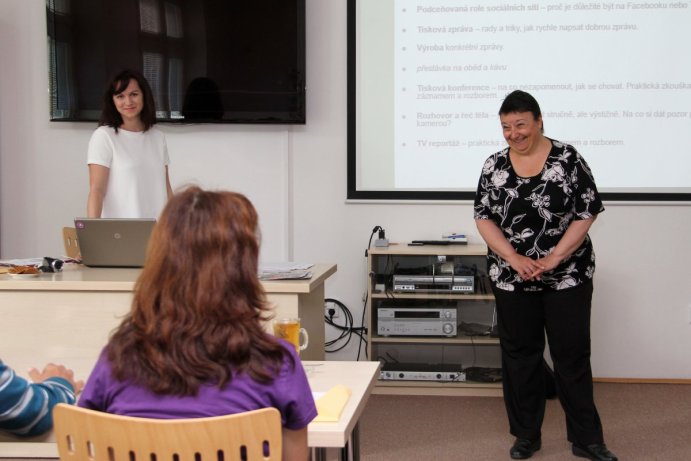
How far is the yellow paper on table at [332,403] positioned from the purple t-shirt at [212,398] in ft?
0.59

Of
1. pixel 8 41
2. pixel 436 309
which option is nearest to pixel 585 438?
pixel 436 309

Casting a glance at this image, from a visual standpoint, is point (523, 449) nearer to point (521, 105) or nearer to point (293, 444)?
point (521, 105)

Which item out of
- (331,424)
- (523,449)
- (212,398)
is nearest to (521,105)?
(523,449)

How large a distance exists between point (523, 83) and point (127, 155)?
2196 mm

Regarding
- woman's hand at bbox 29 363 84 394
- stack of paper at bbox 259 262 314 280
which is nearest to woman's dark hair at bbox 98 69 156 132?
stack of paper at bbox 259 262 314 280

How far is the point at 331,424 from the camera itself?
5.24ft

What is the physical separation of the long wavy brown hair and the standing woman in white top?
2.43m

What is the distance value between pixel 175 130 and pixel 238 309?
3.66 meters

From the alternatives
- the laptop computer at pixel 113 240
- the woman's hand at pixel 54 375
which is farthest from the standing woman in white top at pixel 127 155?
the woman's hand at pixel 54 375

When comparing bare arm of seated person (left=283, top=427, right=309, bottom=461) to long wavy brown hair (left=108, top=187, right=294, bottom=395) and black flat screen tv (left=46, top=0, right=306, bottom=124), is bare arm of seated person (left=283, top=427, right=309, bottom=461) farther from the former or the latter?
black flat screen tv (left=46, top=0, right=306, bottom=124)

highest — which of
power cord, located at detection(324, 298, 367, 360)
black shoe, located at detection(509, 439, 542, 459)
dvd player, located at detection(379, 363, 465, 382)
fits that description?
power cord, located at detection(324, 298, 367, 360)

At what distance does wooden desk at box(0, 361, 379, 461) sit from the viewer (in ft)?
5.03

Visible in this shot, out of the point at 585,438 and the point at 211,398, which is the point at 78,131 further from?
the point at 211,398

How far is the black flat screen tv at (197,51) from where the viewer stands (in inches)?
184
